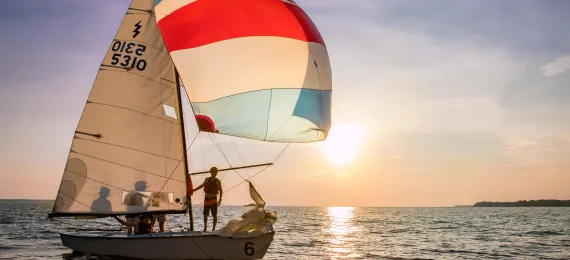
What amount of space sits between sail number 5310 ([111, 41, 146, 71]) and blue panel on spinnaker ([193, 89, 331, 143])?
3365 millimetres

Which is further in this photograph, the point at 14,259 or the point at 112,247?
the point at 14,259

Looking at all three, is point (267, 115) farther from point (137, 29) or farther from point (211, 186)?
point (137, 29)

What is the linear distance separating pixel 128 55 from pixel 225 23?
377cm

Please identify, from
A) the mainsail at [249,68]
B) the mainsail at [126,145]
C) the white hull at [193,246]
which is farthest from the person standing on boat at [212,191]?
the mainsail at [249,68]

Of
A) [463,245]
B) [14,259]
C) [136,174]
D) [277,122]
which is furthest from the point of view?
[463,245]

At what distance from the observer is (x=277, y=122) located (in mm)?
14195

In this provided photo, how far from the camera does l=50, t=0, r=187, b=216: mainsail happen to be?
16016 millimetres

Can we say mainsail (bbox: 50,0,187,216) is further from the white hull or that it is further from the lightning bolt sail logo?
the white hull

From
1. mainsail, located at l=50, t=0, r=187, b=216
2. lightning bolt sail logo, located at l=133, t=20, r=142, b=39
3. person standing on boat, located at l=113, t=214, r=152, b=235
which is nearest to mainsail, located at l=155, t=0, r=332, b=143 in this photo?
lightning bolt sail logo, located at l=133, t=20, r=142, b=39

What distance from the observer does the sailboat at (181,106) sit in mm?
14141

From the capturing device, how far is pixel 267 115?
1422 centimetres

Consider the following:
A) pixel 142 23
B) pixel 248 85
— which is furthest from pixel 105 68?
pixel 248 85

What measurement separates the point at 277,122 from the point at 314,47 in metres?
2.60

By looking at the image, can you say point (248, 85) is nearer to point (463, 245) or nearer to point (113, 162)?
point (113, 162)
